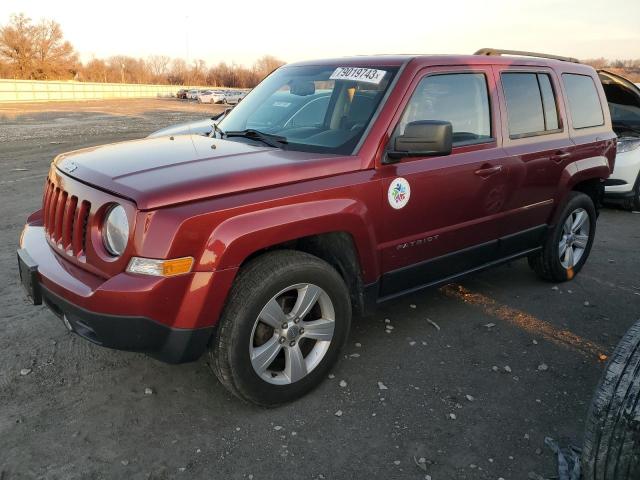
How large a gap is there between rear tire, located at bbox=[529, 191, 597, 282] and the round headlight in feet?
11.1

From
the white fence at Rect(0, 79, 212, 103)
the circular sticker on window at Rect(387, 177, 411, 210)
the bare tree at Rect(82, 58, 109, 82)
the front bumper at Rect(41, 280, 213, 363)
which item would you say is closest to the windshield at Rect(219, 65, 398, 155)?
the circular sticker on window at Rect(387, 177, 411, 210)

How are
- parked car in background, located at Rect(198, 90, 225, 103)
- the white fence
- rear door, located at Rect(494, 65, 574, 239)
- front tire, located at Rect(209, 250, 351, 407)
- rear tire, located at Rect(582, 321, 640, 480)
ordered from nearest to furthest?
rear tire, located at Rect(582, 321, 640, 480) < front tire, located at Rect(209, 250, 351, 407) < rear door, located at Rect(494, 65, 574, 239) < the white fence < parked car in background, located at Rect(198, 90, 225, 103)

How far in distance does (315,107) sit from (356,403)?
6.26 ft

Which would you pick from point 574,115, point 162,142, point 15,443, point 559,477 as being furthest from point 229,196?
point 574,115

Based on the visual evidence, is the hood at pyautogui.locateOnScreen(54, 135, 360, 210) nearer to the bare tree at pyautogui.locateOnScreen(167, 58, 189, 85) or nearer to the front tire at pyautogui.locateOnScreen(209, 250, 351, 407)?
the front tire at pyautogui.locateOnScreen(209, 250, 351, 407)

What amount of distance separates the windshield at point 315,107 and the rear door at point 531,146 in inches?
44.2

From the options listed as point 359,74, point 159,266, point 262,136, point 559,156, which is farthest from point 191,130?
point 559,156

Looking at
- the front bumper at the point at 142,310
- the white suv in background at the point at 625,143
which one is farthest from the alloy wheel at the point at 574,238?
the front bumper at the point at 142,310

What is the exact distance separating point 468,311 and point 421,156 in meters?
1.57

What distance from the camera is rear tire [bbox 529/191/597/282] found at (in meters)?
4.54

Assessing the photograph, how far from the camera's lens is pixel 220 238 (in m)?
2.45

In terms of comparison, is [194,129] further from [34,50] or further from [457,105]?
[34,50]

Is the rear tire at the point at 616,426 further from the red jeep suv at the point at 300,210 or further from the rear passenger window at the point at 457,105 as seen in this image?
the rear passenger window at the point at 457,105

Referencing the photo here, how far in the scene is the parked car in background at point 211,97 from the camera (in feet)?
146
